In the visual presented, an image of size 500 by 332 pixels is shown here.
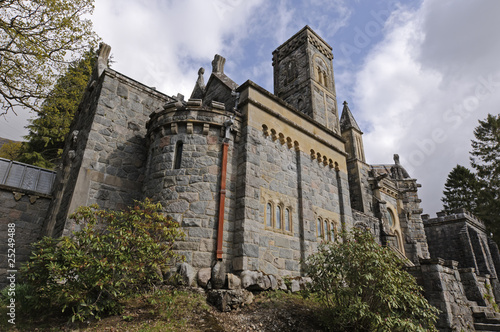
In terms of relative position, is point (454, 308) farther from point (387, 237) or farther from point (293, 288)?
point (387, 237)

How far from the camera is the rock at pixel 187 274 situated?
8.02 metres

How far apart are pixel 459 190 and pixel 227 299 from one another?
3891 cm

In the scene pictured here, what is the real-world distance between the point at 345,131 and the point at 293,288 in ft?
51.5

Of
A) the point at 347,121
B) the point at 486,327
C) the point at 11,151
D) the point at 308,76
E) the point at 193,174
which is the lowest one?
the point at 486,327

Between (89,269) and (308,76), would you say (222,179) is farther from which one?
(308,76)

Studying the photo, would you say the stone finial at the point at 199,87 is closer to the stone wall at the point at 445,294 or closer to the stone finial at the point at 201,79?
the stone finial at the point at 201,79

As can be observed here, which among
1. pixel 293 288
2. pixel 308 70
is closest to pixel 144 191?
pixel 293 288

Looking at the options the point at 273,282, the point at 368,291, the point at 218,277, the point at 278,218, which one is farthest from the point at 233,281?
the point at 368,291

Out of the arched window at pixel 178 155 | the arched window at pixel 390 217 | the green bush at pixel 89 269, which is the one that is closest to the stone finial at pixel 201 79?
the arched window at pixel 178 155

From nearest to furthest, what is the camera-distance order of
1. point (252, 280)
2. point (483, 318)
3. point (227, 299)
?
point (227, 299), point (252, 280), point (483, 318)

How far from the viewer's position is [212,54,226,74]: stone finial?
1526 centimetres

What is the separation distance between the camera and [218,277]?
8.21 m

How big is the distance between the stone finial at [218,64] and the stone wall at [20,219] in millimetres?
9596

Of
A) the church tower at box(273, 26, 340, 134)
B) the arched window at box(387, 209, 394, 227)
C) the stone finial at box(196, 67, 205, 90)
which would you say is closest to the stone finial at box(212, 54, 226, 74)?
the stone finial at box(196, 67, 205, 90)
